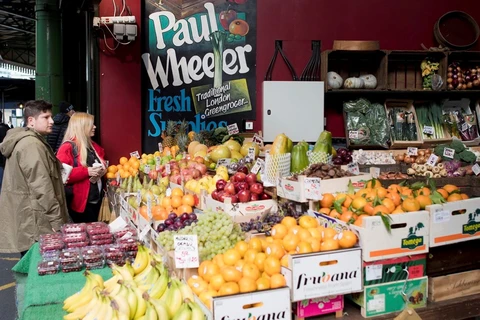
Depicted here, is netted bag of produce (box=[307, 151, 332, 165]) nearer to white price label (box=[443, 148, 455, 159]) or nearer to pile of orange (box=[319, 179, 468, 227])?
pile of orange (box=[319, 179, 468, 227])

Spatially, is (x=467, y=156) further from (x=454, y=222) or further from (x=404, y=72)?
(x=454, y=222)

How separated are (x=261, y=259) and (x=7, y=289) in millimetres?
3816

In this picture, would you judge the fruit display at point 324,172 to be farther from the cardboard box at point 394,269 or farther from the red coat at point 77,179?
the red coat at point 77,179

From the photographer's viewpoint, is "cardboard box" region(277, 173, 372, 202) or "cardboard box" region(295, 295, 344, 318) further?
"cardboard box" region(277, 173, 372, 202)

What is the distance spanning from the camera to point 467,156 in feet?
16.0

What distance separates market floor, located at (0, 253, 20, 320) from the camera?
4410 mm

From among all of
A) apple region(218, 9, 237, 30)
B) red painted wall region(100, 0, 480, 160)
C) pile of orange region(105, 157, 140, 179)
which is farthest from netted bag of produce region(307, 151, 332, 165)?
apple region(218, 9, 237, 30)

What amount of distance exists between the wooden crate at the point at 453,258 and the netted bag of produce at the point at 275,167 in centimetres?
106

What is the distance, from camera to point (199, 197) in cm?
355

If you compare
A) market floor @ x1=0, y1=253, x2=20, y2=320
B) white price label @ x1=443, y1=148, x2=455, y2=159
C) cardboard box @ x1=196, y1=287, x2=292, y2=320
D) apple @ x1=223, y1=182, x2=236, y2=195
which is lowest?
market floor @ x1=0, y1=253, x2=20, y2=320

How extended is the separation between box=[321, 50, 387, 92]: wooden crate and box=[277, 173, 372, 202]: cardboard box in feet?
10.8

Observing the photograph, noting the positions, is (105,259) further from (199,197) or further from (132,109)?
(132,109)

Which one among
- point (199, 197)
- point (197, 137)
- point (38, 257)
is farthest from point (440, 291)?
point (197, 137)

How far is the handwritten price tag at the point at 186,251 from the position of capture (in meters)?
2.35
